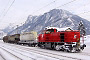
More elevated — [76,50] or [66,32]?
[66,32]

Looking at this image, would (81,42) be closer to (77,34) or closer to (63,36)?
(77,34)

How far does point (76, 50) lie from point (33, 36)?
19418mm

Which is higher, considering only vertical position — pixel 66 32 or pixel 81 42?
pixel 66 32

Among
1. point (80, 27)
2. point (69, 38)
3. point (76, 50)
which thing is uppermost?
point (80, 27)

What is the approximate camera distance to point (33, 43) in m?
35.0

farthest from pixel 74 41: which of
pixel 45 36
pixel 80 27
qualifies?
pixel 80 27

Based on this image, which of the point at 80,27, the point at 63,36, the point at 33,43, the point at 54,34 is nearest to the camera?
the point at 63,36

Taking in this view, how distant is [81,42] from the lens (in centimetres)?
1806

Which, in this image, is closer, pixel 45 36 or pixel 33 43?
pixel 45 36

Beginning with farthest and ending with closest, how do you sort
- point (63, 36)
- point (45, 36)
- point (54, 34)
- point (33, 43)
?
point (33, 43) < point (45, 36) < point (54, 34) < point (63, 36)

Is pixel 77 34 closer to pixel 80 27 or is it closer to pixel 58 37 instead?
pixel 58 37

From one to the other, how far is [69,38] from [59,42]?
170 centimetres

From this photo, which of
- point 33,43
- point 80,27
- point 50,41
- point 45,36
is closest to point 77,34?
point 50,41

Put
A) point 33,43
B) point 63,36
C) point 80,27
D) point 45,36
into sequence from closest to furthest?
1. point 63,36
2. point 45,36
3. point 33,43
4. point 80,27
